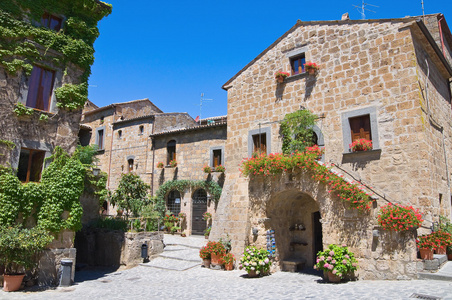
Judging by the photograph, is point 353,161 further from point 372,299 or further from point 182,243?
point 182,243

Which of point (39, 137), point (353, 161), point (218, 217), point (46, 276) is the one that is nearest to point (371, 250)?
point (353, 161)

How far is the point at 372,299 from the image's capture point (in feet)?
23.6

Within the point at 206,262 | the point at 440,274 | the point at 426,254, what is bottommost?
the point at 206,262

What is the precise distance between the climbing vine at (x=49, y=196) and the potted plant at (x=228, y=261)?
541 cm

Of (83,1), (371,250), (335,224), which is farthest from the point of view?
(83,1)

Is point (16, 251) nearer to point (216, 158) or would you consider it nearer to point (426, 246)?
point (426, 246)

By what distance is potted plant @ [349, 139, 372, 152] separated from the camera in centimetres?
1077

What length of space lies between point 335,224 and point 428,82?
20.4 ft

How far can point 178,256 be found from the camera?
47.8 ft

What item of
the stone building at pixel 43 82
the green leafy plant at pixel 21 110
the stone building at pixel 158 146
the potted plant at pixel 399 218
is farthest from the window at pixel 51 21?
the potted plant at pixel 399 218

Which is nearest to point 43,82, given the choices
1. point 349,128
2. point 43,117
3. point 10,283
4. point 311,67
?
point 43,117

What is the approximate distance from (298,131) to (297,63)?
3.17 meters

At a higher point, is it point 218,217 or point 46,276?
point 218,217

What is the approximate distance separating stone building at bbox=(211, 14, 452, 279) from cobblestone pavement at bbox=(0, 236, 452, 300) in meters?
1.04
